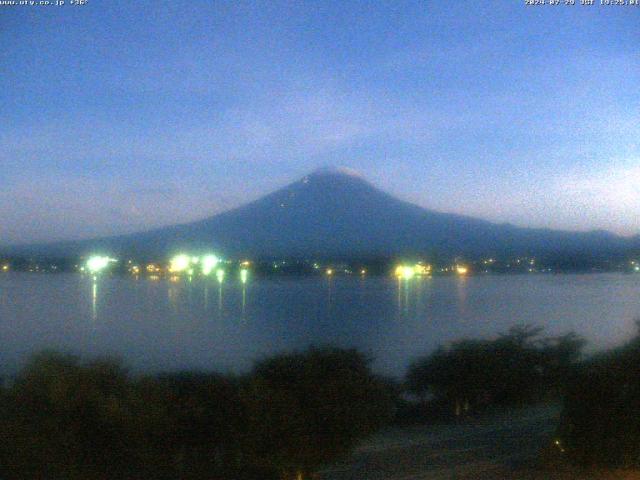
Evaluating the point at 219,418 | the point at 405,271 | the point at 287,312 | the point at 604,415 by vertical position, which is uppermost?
the point at 405,271

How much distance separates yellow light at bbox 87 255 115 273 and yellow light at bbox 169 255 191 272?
12.8ft

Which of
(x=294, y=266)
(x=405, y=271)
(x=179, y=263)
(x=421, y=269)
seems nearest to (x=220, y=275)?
(x=179, y=263)

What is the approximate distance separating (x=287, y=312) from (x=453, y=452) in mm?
22193

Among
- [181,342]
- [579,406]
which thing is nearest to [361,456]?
[579,406]

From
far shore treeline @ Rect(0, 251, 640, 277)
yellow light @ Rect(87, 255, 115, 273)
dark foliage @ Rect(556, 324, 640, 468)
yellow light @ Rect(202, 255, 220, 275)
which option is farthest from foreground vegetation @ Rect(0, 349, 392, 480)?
yellow light @ Rect(202, 255, 220, 275)

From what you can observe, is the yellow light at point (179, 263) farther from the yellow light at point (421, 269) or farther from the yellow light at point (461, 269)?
the yellow light at point (461, 269)

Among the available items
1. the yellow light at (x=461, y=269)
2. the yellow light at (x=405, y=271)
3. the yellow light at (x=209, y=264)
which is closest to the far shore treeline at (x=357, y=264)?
the yellow light at (x=461, y=269)

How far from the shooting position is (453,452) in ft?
32.0

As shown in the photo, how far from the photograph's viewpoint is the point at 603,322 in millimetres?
28062

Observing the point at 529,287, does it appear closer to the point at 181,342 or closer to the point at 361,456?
the point at 181,342

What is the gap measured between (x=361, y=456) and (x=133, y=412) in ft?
10.9

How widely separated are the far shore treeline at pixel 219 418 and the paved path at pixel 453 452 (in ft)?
2.74

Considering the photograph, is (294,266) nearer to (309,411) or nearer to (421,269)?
(421,269)

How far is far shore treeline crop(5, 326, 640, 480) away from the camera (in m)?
6.89
